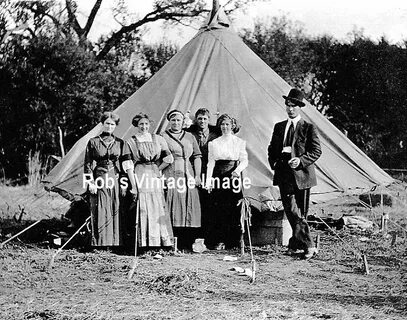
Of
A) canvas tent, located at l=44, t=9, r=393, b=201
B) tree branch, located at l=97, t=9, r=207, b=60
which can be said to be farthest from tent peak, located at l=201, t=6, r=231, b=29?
tree branch, located at l=97, t=9, r=207, b=60

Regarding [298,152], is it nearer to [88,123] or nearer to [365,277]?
[365,277]

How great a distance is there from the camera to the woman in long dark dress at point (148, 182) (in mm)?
6355

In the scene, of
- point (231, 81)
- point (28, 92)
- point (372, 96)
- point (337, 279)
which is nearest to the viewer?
point (337, 279)

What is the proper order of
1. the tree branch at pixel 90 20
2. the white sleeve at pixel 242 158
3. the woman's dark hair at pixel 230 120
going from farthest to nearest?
the tree branch at pixel 90 20, the woman's dark hair at pixel 230 120, the white sleeve at pixel 242 158

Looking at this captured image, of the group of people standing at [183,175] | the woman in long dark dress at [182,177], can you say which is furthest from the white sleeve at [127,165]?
the woman in long dark dress at [182,177]

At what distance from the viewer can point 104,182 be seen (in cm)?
643

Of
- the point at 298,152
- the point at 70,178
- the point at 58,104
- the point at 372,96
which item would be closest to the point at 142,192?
the point at 70,178

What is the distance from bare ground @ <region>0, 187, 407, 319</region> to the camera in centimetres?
429

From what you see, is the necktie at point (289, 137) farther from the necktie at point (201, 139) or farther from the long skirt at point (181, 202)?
the long skirt at point (181, 202)

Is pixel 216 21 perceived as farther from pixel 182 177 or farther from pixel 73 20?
pixel 73 20

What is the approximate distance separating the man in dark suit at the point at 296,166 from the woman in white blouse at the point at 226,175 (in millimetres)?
378

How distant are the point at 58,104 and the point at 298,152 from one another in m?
7.92

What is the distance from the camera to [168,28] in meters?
18.2

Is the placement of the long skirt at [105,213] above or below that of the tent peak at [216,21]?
below
